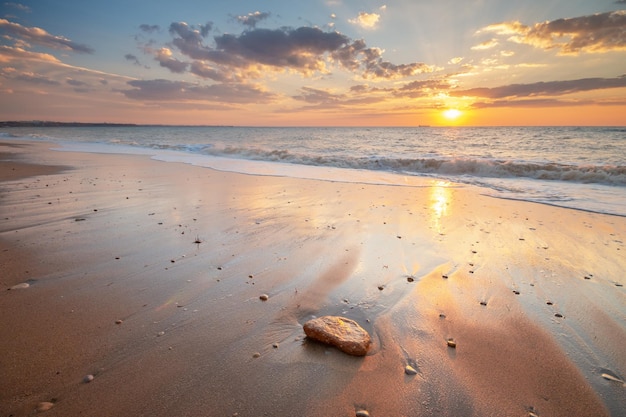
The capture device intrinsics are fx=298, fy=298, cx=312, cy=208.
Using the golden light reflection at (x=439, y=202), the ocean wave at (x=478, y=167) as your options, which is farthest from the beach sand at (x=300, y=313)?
the ocean wave at (x=478, y=167)

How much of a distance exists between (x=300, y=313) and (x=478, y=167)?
15.2 meters

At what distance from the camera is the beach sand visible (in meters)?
2.07

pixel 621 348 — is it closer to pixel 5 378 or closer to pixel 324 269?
pixel 324 269

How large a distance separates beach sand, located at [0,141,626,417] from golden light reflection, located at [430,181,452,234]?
0.21 meters

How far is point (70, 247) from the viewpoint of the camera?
14.9ft

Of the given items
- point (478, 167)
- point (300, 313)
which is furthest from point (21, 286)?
point (478, 167)

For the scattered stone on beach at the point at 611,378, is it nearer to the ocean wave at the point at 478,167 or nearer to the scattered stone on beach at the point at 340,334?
the scattered stone on beach at the point at 340,334

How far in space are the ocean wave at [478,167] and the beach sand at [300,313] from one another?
8102 millimetres

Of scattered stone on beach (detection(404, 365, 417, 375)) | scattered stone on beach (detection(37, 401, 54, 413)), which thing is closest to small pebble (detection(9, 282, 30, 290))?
scattered stone on beach (detection(37, 401, 54, 413))

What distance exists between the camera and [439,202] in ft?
27.4

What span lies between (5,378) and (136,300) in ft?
3.77

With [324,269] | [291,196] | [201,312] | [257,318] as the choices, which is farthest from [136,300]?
[291,196]

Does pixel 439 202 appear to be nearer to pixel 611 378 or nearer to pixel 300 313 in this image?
pixel 611 378

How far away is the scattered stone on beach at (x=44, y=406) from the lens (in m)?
1.86
